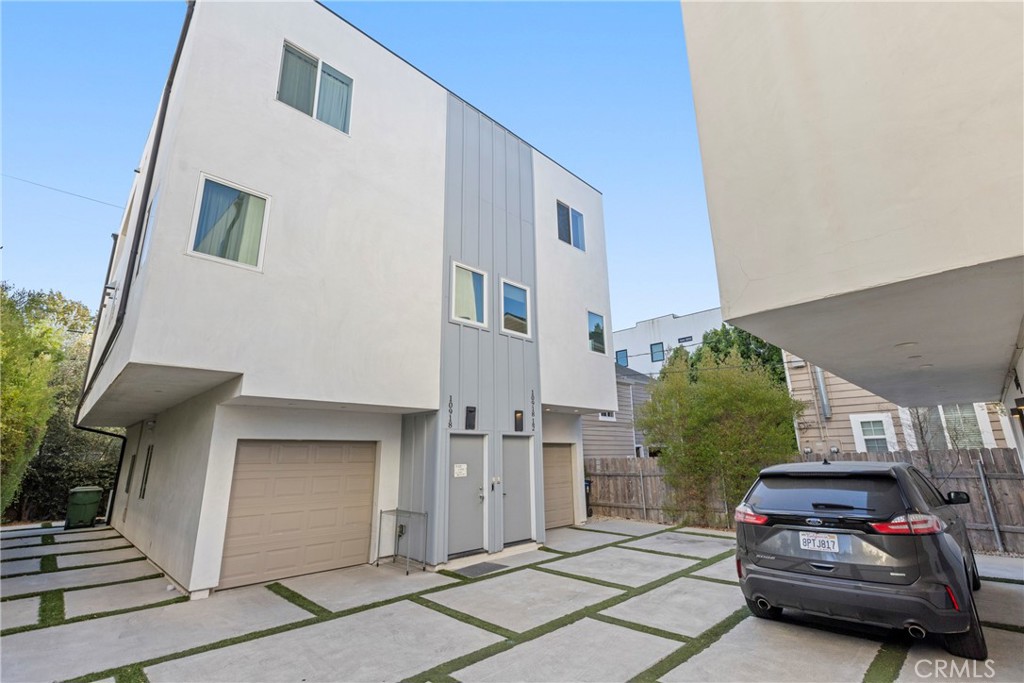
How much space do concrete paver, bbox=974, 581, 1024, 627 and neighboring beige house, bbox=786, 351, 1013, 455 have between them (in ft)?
15.0

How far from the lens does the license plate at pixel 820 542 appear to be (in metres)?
3.39

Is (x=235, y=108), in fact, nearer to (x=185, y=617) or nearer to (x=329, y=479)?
(x=329, y=479)

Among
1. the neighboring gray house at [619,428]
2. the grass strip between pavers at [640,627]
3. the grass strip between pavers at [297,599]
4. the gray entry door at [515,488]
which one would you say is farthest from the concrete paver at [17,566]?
the neighboring gray house at [619,428]

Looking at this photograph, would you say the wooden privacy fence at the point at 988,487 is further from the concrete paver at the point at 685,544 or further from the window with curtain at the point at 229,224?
the window with curtain at the point at 229,224

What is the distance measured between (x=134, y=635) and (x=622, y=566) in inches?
236

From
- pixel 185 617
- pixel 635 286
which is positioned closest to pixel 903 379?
pixel 185 617

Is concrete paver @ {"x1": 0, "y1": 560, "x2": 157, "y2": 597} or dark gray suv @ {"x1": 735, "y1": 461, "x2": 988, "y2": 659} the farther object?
concrete paver @ {"x1": 0, "y1": 560, "x2": 157, "y2": 597}

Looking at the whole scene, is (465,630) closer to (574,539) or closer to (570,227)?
(574,539)

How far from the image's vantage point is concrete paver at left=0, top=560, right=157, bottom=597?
5906 mm

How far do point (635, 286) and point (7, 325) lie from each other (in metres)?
15.2

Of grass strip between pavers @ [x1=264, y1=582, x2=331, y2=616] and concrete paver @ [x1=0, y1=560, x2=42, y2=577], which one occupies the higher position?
concrete paver @ [x1=0, y1=560, x2=42, y2=577]

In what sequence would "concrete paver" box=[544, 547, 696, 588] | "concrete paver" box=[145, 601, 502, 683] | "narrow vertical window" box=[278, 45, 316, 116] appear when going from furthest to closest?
1. "narrow vertical window" box=[278, 45, 316, 116]
2. "concrete paver" box=[544, 547, 696, 588]
3. "concrete paver" box=[145, 601, 502, 683]

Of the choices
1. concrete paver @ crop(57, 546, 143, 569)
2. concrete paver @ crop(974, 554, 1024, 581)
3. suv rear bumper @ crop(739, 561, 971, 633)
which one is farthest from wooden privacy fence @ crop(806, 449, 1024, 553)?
concrete paver @ crop(57, 546, 143, 569)

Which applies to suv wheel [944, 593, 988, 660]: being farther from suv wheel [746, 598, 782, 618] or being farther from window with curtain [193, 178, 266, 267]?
window with curtain [193, 178, 266, 267]
